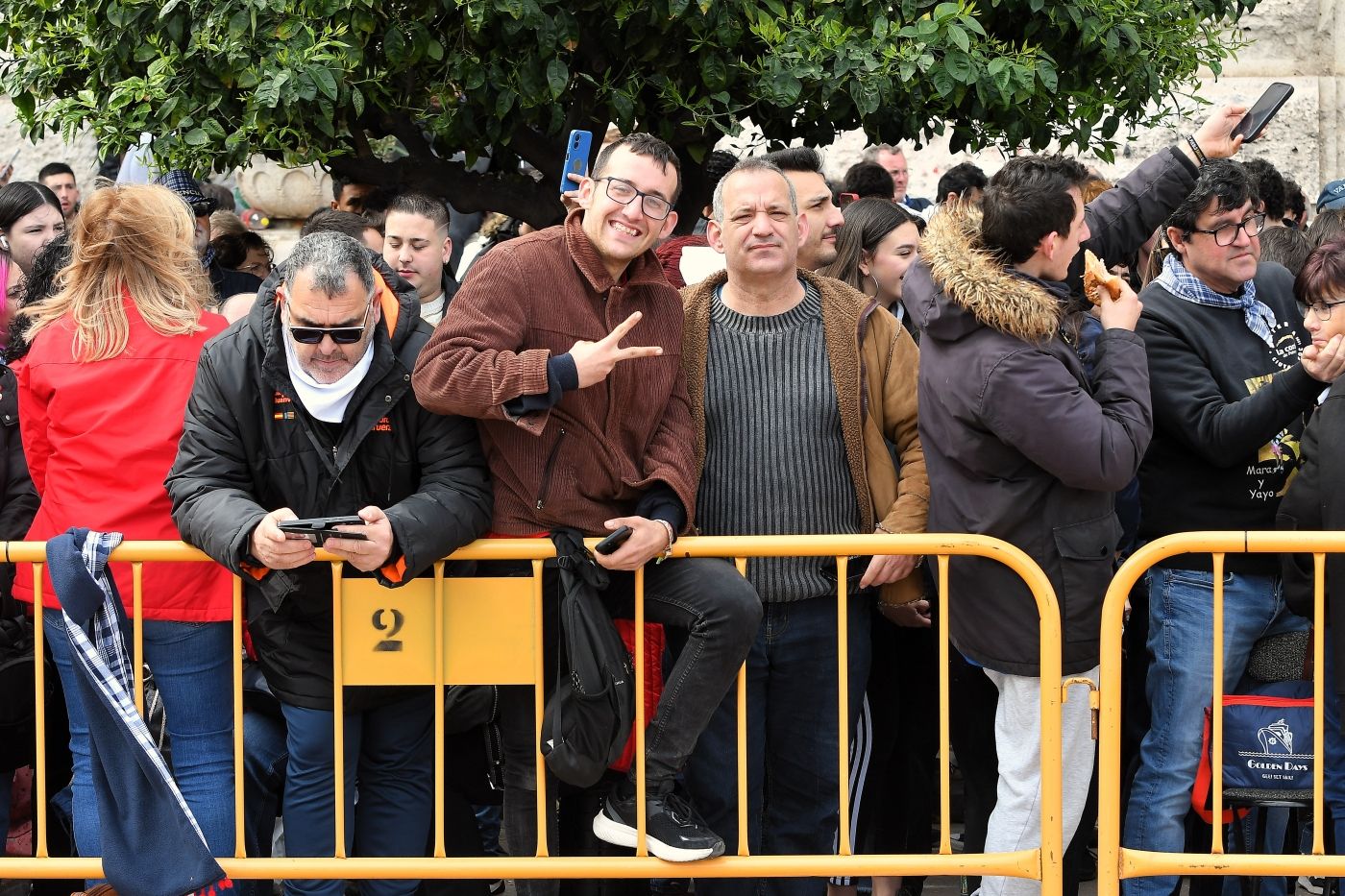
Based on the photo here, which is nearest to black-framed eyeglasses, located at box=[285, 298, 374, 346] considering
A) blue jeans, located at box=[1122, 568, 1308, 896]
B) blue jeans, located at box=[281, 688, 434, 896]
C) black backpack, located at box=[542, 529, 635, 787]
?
black backpack, located at box=[542, 529, 635, 787]

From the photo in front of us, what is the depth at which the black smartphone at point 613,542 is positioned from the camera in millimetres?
3832

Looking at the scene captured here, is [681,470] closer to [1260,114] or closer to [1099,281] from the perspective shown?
[1099,281]

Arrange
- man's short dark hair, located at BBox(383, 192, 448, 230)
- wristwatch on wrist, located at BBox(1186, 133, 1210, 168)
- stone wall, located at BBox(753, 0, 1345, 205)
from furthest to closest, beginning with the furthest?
stone wall, located at BBox(753, 0, 1345, 205) → man's short dark hair, located at BBox(383, 192, 448, 230) → wristwatch on wrist, located at BBox(1186, 133, 1210, 168)

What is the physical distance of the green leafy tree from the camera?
14.3ft

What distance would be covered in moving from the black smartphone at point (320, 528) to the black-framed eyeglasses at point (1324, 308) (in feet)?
8.13

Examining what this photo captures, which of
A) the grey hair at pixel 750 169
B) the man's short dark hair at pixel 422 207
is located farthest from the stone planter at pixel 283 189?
the grey hair at pixel 750 169

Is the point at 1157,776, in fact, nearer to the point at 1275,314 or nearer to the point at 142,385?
the point at 1275,314

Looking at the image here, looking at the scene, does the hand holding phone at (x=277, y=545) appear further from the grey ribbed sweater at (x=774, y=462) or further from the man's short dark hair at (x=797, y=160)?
the man's short dark hair at (x=797, y=160)

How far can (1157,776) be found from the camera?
440 cm

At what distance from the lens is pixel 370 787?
4160mm

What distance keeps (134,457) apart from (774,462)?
1592 millimetres

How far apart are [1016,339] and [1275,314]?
110cm

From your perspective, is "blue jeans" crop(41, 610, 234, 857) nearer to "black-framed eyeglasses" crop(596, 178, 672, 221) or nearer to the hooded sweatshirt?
"black-framed eyeglasses" crop(596, 178, 672, 221)

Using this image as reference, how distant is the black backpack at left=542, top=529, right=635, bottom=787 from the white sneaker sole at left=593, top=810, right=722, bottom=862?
0.55 ft
